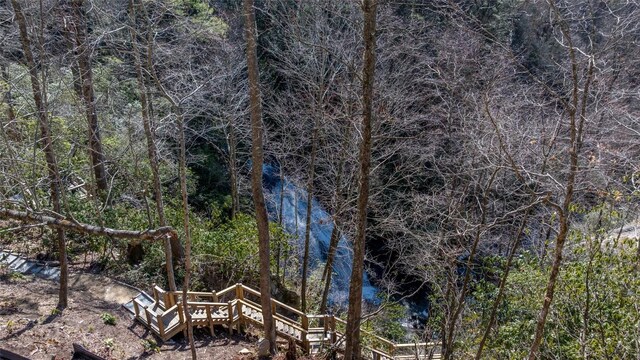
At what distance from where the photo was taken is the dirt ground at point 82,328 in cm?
896

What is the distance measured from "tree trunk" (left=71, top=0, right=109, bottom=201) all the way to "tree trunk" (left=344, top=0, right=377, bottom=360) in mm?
4603

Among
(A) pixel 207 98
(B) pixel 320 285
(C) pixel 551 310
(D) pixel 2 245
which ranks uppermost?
(A) pixel 207 98

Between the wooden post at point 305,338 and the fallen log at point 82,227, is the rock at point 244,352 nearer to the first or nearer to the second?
the wooden post at point 305,338

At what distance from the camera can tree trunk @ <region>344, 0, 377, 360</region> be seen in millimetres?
6863

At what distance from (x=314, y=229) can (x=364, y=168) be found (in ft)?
38.0

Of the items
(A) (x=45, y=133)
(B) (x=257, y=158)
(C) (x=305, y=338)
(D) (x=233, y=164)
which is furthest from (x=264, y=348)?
(D) (x=233, y=164)

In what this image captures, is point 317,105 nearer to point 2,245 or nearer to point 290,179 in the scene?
point 290,179

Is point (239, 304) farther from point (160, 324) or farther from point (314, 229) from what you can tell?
point (314, 229)

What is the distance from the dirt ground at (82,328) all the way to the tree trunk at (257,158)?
1.43 metres

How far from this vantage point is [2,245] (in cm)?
1238

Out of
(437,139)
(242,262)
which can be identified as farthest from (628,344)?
(242,262)

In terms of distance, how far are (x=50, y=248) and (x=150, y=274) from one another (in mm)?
2618

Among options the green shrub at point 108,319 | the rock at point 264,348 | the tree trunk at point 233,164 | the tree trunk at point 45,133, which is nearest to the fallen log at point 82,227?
the tree trunk at point 45,133

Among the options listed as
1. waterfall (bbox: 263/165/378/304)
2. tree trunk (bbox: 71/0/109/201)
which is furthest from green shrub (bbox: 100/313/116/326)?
waterfall (bbox: 263/165/378/304)
